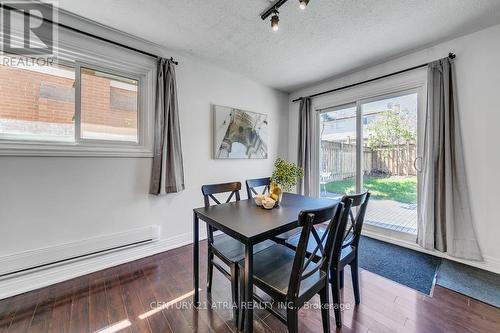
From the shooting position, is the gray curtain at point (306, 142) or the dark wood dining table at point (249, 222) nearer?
the dark wood dining table at point (249, 222)

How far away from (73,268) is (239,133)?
8.27 feet

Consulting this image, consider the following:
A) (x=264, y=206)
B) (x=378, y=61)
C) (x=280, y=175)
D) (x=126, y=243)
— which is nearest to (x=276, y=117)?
(x=378, y=61)

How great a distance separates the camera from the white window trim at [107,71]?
1.80 m

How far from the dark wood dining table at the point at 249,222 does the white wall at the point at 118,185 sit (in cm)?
113

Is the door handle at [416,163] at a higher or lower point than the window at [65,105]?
lower

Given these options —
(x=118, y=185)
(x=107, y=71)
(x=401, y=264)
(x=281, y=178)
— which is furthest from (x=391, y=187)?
(x=107, y=71)

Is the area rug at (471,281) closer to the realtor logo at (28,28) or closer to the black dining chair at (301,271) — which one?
the black dining chair at (301,271)

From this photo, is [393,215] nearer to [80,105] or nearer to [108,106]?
[108,106]

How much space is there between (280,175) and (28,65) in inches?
99.7

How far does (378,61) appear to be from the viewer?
9.23 ft

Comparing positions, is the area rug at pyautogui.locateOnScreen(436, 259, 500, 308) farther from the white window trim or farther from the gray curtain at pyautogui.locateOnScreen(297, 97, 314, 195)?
the white window trim

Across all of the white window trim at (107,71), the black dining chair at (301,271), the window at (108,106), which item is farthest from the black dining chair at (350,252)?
the window at (108,106)

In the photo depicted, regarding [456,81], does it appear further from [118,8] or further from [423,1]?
[118,8]

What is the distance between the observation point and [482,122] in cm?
214
